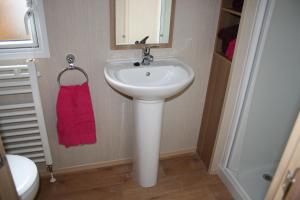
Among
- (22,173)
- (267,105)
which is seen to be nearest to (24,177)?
(22,173)

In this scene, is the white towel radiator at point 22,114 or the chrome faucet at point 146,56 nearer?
the white towel radiator at point 22,114

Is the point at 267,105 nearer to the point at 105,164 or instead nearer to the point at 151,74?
the point at 151,74

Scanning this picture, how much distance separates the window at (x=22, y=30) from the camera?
4.97 ft

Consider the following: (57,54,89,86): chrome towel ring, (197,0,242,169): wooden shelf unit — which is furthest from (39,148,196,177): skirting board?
(57,54,89,86): chrome towel ring

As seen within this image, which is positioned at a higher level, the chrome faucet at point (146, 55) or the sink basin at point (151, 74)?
the chrome faucet at point (146, 55)

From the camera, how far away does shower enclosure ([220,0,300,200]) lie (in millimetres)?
1580

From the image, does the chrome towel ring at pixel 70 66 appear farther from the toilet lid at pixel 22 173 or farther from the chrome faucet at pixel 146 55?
the toilet lid at pixel 22 173

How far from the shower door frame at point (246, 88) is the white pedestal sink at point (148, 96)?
40 cm

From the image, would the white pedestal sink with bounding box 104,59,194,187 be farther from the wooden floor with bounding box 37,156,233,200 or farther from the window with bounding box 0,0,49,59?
the window with bounding box 0,0,49,59

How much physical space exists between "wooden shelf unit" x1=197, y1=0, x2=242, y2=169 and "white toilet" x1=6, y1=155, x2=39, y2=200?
132 centimetres

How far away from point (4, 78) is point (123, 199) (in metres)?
1.17

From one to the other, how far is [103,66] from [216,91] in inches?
34.3

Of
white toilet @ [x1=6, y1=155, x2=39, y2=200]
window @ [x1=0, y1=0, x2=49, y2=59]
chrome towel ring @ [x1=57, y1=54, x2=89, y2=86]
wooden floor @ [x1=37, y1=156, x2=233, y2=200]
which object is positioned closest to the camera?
white toilet @ [x1=6, y1=155, x2=39, y2=200]

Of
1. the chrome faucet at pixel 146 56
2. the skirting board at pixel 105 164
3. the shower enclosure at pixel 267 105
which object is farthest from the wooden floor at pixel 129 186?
the chrome faucet at pixel 146 56
